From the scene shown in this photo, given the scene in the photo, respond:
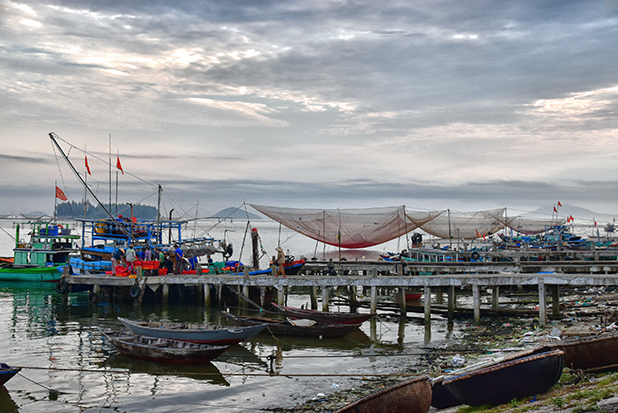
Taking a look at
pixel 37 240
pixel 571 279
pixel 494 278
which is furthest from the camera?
pixel 37 240

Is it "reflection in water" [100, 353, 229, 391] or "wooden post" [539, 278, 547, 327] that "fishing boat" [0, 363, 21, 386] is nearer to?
"reflection in water" [100, 353, 229, 391]

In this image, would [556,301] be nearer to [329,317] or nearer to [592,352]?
[329,317]

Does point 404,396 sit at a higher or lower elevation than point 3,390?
higher

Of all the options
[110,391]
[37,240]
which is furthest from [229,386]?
[37,240]

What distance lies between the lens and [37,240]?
39.7 m

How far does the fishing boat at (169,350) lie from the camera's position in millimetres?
15801

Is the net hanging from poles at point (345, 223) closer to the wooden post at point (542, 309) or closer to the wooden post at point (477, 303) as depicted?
the wooden post at point (477, 303)

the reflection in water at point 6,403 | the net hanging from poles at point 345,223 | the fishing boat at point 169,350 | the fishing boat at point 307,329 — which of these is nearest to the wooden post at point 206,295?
the fishing boat at point 307,329

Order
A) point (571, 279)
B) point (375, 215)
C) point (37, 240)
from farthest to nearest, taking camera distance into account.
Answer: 1. point (37, 240)
2. point (375, 215)
3. point (571, 279)

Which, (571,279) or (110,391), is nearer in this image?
Answer: (110,391)

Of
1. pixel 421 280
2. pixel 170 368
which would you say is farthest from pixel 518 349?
pixel 170 368

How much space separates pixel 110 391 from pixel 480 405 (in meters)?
10.1

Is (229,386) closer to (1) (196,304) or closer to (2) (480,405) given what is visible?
(2) (480,405)

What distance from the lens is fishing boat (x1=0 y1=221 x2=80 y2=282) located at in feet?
125
